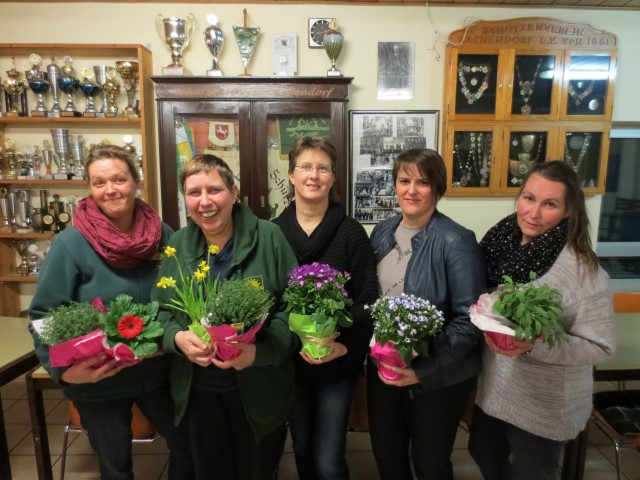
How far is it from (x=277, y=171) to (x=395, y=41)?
145cm

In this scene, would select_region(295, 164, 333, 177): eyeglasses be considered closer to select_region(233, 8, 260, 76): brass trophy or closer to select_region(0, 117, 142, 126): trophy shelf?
select_region(233, 8, 260, 76): brass trophy

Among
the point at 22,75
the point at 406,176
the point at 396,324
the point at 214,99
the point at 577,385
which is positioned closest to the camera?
the point at 396,324

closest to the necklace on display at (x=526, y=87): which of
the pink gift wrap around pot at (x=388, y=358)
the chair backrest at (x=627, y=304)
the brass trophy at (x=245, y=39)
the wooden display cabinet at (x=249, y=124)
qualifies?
the wooden display cabinet at (x=249, y=124)

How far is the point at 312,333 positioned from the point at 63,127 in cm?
326

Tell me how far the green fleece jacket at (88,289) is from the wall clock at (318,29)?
255 centimetres

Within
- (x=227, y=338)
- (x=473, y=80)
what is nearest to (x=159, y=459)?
(x=227, y=338)

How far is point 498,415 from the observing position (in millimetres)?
1391

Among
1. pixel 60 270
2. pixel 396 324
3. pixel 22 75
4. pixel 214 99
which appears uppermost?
pixel 22 75

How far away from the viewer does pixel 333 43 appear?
3215 mm

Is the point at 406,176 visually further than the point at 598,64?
No

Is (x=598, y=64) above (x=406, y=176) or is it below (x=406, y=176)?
above

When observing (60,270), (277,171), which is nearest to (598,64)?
(277,171)

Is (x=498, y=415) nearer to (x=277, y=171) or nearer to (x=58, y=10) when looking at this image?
(x=277, y=171)

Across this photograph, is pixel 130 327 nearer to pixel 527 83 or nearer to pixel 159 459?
pixel 159 459
